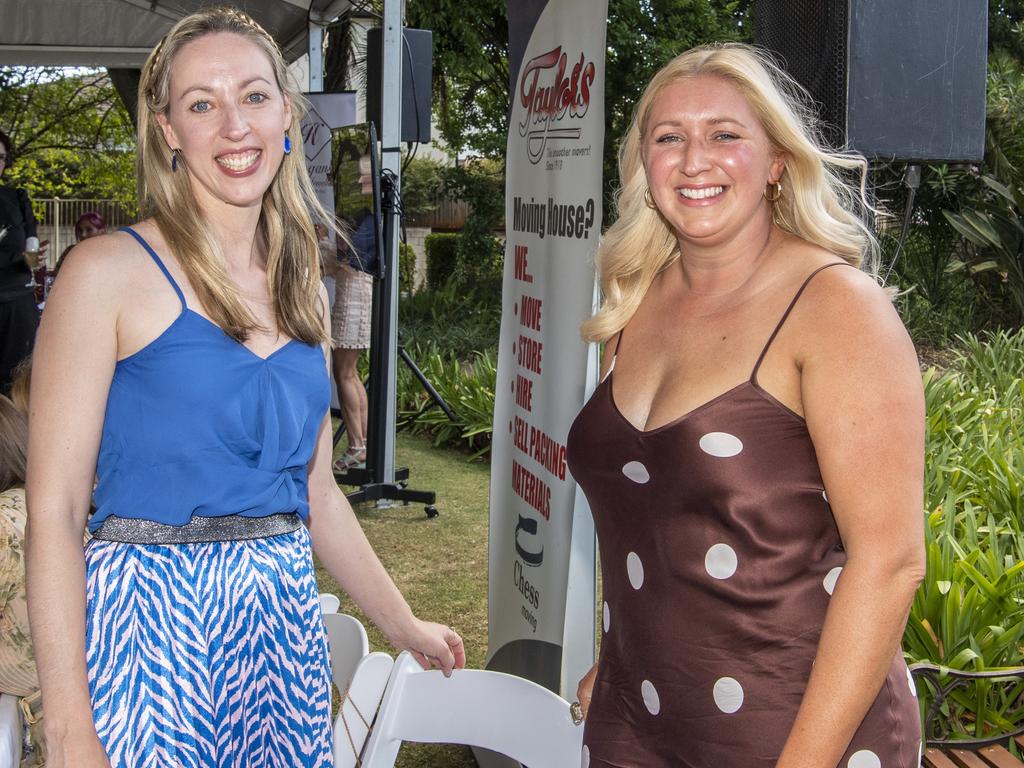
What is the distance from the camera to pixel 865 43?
7.91 ft

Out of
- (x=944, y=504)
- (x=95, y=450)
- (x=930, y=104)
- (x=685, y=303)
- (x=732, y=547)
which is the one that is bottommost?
(x=944, y=504)

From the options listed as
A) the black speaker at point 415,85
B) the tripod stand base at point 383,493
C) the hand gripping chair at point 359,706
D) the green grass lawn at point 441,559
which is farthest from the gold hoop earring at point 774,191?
the black speaker at point 415,85

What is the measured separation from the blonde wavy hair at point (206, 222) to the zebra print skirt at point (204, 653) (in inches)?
15.2

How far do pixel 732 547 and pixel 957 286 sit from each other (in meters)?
12.7

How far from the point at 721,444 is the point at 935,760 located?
174 cm

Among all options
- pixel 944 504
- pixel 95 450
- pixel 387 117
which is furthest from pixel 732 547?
pixel 387 117

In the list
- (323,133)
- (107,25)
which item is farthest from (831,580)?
(107,25)

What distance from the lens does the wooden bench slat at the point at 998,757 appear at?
274cm

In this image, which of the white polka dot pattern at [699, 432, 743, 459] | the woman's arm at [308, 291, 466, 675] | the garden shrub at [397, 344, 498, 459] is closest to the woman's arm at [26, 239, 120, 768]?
the woman's arm at [308, 291, 466, 675]

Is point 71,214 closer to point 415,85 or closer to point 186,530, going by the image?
point 415,85

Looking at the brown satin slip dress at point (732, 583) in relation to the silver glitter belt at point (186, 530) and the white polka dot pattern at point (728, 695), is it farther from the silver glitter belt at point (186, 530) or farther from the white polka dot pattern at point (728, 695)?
the silver glitter belt at point (186, 530)

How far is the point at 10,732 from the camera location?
2.14 m

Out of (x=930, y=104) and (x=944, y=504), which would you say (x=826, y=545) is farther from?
(x=944, y=504)

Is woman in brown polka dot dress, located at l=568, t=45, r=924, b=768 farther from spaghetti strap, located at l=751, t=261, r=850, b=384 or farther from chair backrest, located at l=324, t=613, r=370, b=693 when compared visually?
chair backrest, located at l=324, t=613, r=370, b=693
